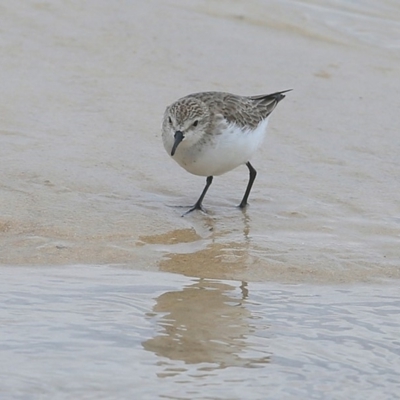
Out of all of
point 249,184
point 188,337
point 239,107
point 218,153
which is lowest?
point 188,337

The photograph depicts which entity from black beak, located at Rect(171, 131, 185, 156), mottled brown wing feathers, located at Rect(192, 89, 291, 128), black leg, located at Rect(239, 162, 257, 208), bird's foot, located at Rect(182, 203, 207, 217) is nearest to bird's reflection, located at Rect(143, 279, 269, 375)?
bird's foot, located at Rect(182, 203, 207, 217)

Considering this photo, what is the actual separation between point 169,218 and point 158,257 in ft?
2.52

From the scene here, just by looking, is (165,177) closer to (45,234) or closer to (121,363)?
(45,234)

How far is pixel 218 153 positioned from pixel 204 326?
230cm

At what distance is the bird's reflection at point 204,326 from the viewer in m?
4.66

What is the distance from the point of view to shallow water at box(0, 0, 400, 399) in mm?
4625

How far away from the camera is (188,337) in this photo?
4.81 meters

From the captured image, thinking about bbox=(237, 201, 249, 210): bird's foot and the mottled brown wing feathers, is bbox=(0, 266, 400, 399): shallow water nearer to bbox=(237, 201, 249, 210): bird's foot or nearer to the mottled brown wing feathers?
bbox=(237, 201, 249, 210): bird's foot

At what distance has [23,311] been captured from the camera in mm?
5043

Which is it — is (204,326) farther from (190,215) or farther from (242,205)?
(242,205)

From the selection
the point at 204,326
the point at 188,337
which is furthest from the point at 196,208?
the point at 188,337

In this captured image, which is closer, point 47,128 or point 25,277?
point 25,277

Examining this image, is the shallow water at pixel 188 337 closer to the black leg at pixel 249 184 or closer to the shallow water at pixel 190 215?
the shallow water at pixel 190 215

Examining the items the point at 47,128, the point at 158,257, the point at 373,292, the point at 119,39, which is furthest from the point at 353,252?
the point at 119,39
